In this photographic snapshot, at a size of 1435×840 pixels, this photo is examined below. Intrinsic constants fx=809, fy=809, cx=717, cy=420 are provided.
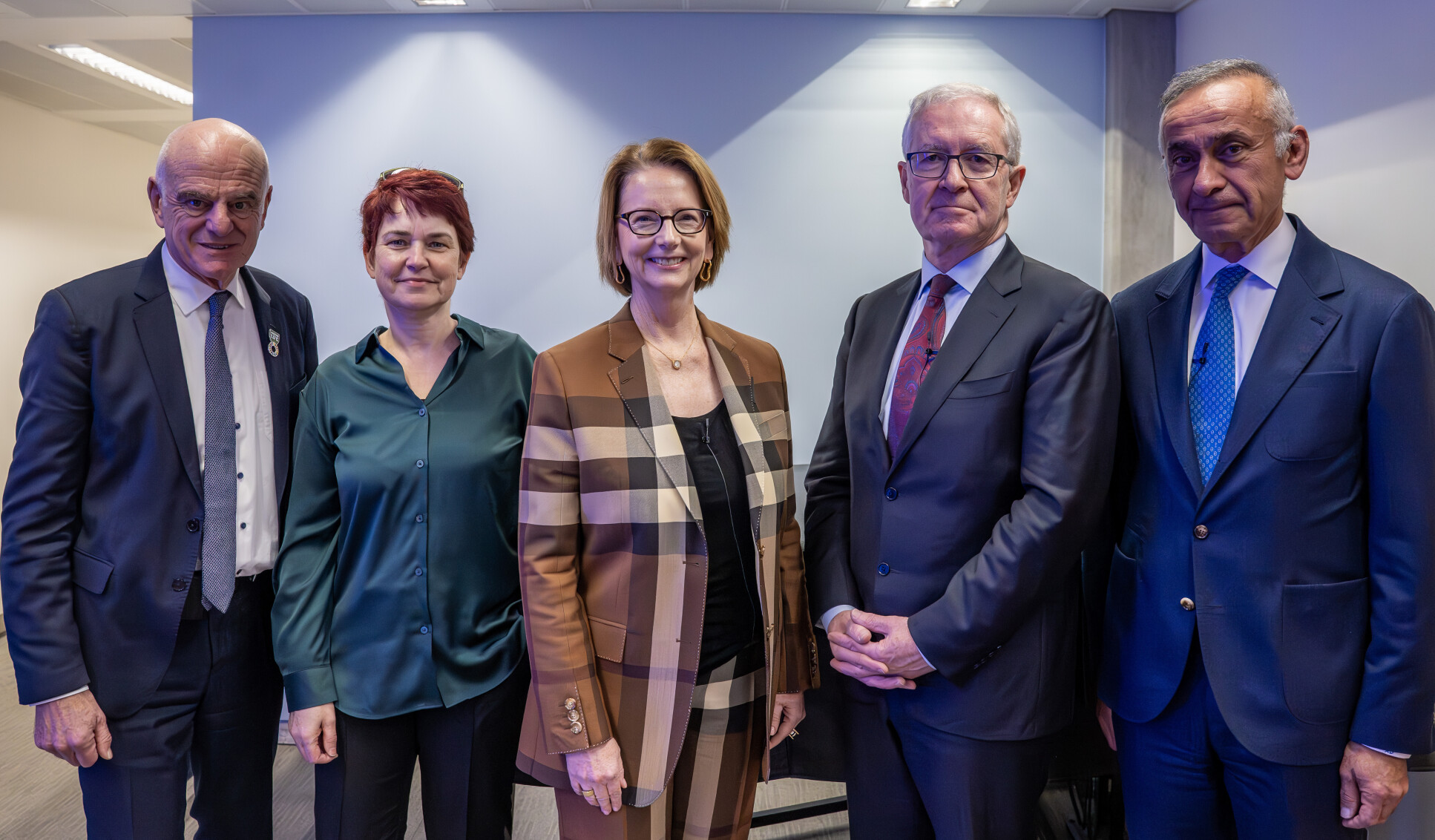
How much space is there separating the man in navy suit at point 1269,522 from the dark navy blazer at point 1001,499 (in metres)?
0.15

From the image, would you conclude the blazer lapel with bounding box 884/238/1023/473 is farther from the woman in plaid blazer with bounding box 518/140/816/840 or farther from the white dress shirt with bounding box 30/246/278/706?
the white dress shirt with bounding box 30/246/278/706

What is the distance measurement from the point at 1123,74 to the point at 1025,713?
12.1 feet

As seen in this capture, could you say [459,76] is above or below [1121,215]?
above

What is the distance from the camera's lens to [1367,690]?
1361 mm

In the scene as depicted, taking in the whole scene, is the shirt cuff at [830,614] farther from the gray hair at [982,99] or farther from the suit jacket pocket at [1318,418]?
the gray hair at [982,99]

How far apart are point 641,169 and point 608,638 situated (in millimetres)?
888

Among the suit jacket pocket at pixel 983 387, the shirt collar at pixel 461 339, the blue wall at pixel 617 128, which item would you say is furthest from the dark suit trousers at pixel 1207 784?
the blue wall at pixel 617 128

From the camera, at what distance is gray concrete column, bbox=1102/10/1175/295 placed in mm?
3996

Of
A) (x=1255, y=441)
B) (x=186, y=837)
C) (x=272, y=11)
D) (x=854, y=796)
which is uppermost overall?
(x=272, y=11)

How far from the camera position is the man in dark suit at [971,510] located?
142 centimetres

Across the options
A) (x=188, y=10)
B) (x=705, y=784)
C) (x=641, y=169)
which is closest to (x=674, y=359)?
(x=641, y=169)

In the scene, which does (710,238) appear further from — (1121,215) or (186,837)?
(1121,215)

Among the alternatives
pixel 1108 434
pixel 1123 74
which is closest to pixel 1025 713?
pixel 1108 434

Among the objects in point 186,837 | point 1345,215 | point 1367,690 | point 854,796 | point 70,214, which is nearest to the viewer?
point 1367,690
